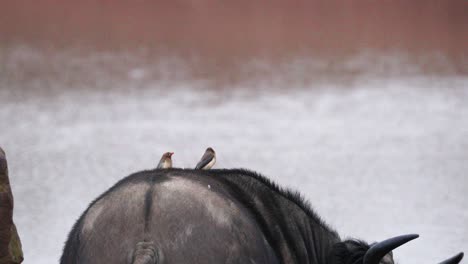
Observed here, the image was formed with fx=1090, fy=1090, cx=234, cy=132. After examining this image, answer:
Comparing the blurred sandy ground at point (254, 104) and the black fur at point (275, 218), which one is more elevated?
the blurred sandy ground at point (254, 104)

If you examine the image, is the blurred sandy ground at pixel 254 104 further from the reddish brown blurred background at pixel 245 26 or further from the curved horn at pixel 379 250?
the curved horn at pixel 379 250

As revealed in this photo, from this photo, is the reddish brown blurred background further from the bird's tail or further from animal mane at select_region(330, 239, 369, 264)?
the bird's tail

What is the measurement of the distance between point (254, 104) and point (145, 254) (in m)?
11.2

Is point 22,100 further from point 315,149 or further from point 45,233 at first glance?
point 45,233

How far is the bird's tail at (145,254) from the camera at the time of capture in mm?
3488

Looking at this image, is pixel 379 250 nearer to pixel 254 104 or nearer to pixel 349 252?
pixel 349 252

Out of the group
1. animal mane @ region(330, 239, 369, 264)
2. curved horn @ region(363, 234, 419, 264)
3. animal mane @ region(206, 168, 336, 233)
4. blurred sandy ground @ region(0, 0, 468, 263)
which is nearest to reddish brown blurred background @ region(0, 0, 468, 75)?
blurred sandy ground @ region(0, 0, 468, 263)

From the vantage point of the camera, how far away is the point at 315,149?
11930 mm

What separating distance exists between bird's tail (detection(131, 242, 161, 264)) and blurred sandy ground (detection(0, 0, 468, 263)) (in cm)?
426

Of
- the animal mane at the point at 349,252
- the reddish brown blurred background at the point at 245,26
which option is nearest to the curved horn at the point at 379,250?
the animal mane at the point at 349,252

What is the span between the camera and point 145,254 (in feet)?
11.5

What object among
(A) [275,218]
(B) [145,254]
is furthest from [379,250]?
(B) [145,254]

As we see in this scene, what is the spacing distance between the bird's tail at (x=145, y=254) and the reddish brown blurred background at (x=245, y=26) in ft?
45.2

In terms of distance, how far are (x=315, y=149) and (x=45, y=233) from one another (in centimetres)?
426
